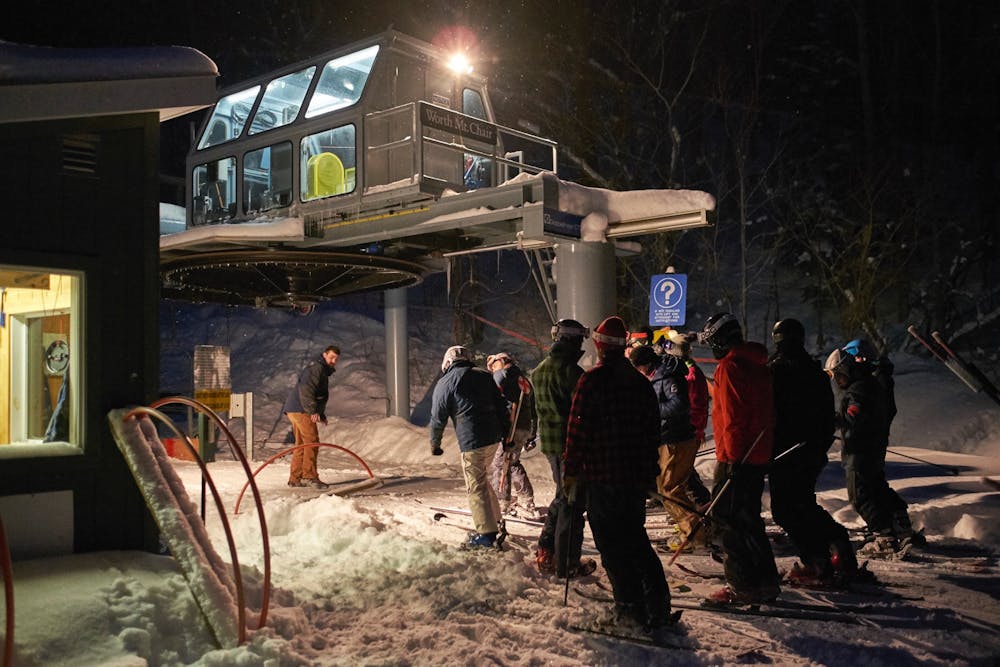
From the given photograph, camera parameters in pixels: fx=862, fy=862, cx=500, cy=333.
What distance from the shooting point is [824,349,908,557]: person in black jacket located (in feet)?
24.8

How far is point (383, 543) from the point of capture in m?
7.04

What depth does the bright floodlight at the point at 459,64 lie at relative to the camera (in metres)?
12.6

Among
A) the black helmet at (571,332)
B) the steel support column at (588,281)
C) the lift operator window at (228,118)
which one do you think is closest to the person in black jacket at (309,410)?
the steel support column at (588,281)

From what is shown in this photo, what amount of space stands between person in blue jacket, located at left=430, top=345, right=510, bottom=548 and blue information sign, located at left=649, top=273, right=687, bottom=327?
17.6 ft

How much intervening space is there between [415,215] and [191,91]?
5.64m

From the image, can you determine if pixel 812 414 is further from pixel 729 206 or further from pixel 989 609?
pixel 729 206

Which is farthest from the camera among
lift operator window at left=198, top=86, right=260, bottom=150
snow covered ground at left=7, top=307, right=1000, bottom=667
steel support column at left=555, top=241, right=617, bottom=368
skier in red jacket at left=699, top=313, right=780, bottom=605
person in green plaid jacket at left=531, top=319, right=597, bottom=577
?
lift operator window at left=198, top=86, right=260, bottom=150

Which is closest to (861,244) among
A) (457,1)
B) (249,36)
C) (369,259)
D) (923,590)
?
(457,1)

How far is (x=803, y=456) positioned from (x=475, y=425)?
108 inches

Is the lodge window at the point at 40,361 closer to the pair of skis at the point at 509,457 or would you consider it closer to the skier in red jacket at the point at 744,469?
the skier in red jacket at the point at 744,469

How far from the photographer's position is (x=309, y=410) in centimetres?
1185

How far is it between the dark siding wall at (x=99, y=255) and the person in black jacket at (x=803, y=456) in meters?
4.41

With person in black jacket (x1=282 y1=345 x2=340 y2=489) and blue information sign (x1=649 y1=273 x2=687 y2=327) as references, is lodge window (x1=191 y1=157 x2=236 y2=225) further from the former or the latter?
blue information sign (x1=649 y1=273 x2=687 y2=327)

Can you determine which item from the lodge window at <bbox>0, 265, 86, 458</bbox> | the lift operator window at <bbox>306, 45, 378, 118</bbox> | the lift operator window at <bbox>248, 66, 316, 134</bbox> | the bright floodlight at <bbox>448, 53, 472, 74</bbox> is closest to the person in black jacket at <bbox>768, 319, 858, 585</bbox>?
the lodge window at <bbox>0, 265, 86, 458</bbox>
